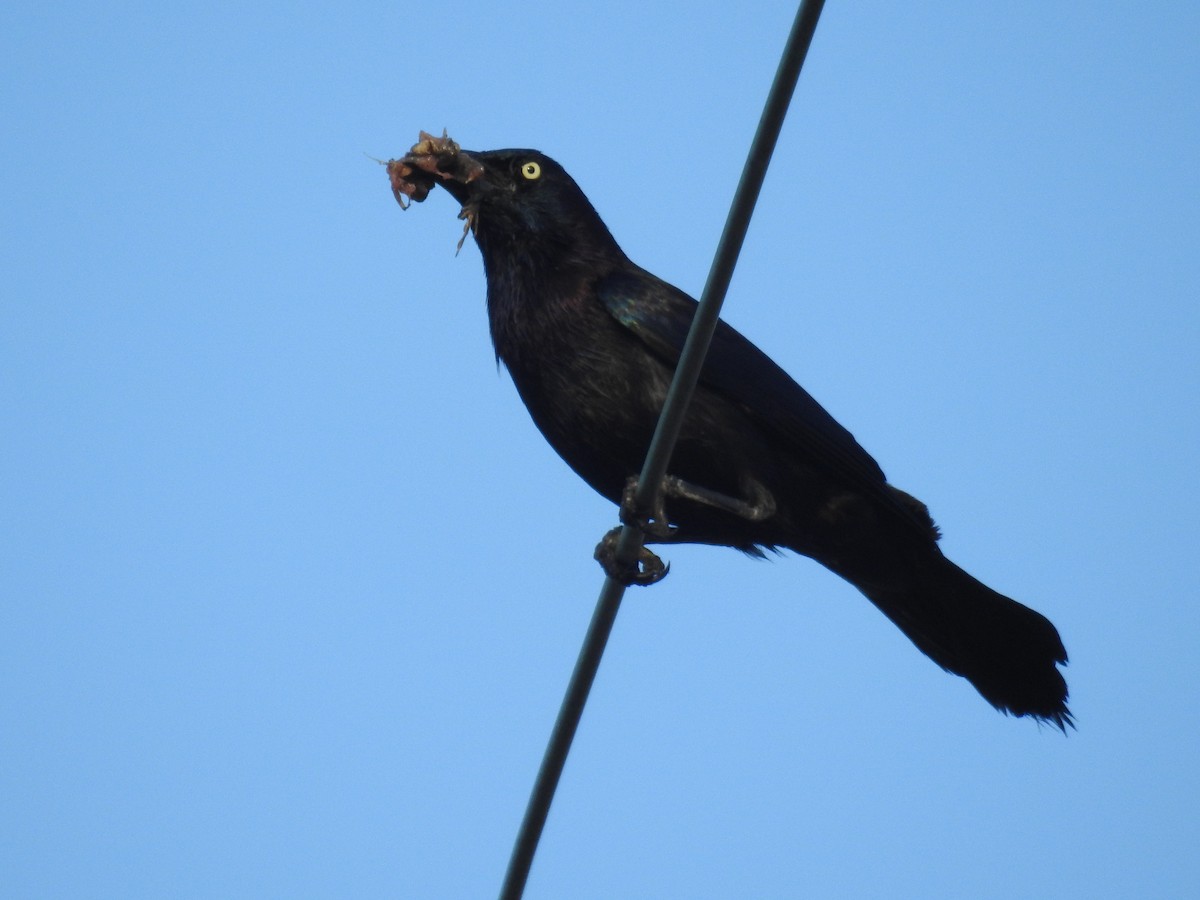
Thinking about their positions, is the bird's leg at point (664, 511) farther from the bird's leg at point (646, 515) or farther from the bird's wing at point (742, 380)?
the bird's wing at point (742, 380)

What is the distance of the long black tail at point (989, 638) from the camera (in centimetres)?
501

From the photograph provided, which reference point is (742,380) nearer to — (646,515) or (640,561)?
(640,561)

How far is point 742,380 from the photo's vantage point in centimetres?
493

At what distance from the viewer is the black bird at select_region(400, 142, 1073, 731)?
15.7 feet

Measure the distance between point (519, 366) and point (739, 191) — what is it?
1.99 metres

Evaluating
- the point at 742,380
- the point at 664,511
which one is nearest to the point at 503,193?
the point at 742,380

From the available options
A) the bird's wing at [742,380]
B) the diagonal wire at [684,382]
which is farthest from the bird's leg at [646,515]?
the bird's wing at [742,380]

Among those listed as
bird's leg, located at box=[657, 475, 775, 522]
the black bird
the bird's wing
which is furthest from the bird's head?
bird's leg, located at box=[657, 475, 775, 522]

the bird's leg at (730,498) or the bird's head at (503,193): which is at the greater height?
the bird's head at (503,193)

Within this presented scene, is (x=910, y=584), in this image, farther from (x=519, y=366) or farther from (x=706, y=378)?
(x=519, y=366)

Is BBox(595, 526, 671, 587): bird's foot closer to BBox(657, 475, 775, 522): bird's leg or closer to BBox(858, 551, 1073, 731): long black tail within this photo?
BBox(657, 475, 775, 522): bird's leg

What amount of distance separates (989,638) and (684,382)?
2.37 meters

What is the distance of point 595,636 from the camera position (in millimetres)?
3236

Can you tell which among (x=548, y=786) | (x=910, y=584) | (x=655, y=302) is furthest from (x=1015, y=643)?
(x=548, y=786)
